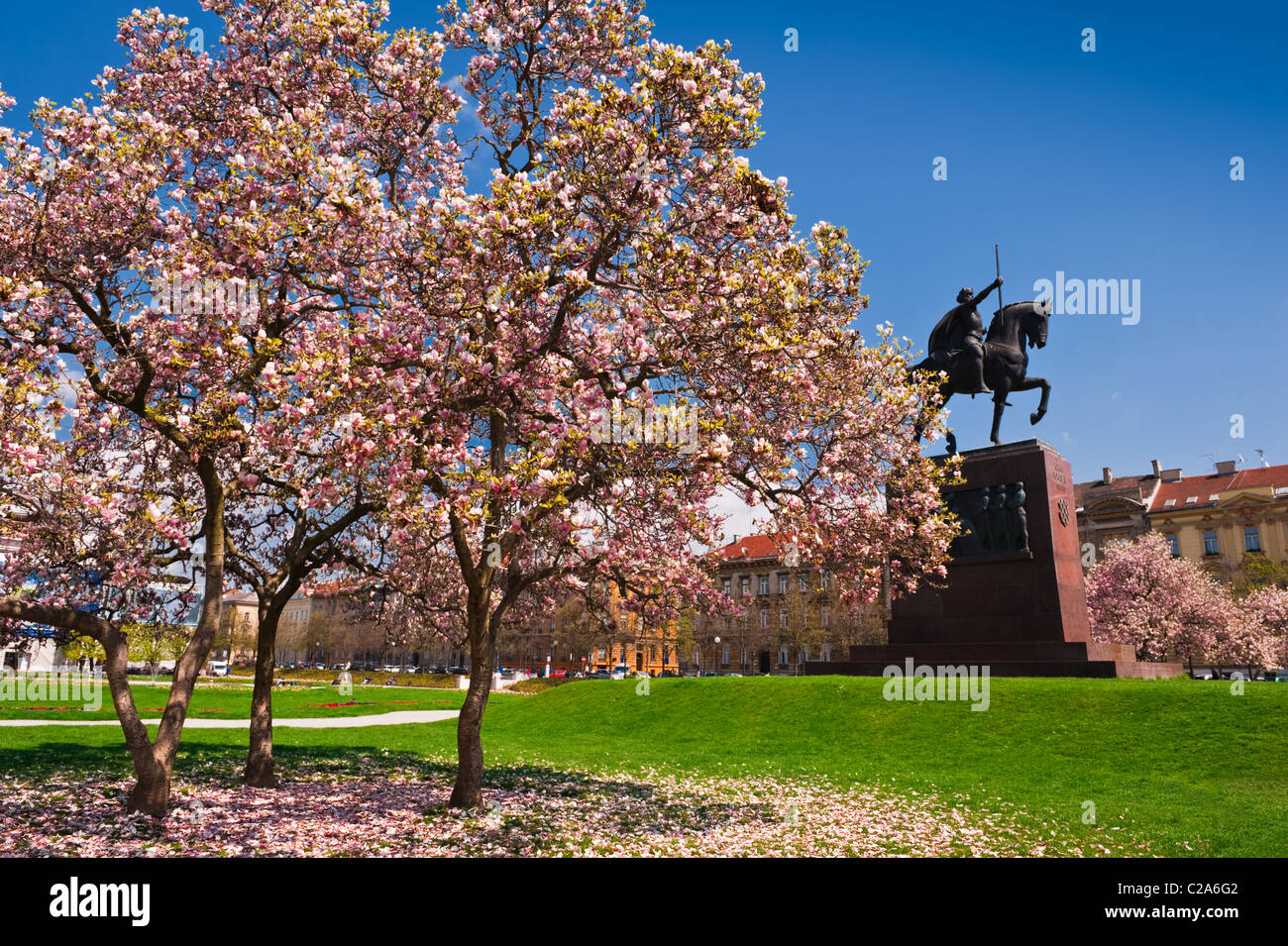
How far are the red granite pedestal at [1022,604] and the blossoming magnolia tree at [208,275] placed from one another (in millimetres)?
19289

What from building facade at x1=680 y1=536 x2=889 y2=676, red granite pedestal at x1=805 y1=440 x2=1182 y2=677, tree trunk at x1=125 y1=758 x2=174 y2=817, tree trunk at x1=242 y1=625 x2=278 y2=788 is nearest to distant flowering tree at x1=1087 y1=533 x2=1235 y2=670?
building facade at x1=680 y1=536 x2=889 y2=676

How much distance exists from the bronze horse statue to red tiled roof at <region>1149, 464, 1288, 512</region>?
7836 centimetres

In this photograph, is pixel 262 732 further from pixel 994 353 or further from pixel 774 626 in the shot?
pixel 774 626

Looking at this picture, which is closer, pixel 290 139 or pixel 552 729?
pixel 290 139

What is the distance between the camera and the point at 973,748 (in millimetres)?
20172

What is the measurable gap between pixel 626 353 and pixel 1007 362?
19084 mm

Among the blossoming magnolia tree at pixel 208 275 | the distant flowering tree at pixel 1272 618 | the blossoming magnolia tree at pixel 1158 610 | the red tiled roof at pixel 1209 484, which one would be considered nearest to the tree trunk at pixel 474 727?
the blossoming magnolia tree at pixel 208 275

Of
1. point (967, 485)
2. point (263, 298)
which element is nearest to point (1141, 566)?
point (967, 485)

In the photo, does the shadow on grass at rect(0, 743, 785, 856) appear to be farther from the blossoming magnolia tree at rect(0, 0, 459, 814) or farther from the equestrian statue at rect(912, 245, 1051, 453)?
the equestrian statue at rect(912, 245, 1051, 453)

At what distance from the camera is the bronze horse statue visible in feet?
84.9

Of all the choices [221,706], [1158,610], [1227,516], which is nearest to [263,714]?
[221,706]

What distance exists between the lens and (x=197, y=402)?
1126cm

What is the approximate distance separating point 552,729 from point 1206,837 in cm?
2376
